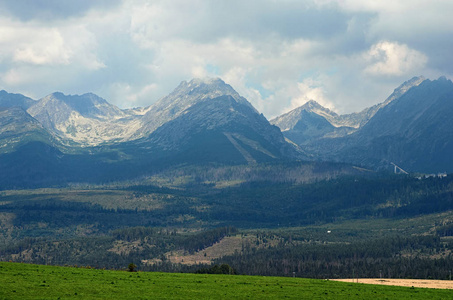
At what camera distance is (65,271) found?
15675cm

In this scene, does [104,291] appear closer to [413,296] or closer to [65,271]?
[65,271]

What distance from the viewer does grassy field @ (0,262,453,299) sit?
128125 millimetres

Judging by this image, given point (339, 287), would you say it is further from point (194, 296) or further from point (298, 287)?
point (194, 296)

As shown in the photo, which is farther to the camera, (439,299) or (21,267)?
(21,267)

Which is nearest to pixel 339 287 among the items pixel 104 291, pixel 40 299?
pixel 104 291

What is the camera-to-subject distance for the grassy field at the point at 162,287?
128125mm

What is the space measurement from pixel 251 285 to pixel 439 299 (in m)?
41.5

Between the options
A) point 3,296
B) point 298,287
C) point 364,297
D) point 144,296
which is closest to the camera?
point 3,296

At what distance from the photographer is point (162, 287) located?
142m


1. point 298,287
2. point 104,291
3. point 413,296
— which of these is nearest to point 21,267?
point 104,291

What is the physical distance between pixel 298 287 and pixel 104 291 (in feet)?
150

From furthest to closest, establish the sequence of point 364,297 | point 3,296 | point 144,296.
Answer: point 364,297, point 144,296, point 3,296

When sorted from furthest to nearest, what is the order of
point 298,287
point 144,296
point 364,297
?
point 298,287 → point 364,297 → point 144,296

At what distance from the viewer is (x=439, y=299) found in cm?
14075
